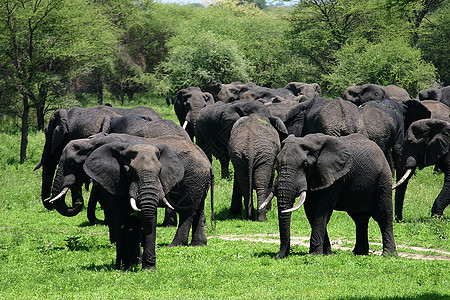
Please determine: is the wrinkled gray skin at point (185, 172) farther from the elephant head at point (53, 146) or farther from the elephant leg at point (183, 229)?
the elephant head at point (53, 146)

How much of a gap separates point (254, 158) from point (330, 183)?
5902 mm

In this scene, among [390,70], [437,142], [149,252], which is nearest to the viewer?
[149,252]

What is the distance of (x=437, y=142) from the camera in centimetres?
1536

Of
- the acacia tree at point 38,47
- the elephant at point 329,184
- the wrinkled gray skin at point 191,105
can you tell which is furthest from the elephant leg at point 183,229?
the acacia tree at point 38,47

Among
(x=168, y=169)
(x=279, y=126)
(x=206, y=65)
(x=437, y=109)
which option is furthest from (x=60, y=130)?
(x=206, y=65)

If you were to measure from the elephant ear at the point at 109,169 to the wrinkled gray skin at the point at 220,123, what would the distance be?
28.5 ft

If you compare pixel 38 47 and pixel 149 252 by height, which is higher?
pixel 38 47

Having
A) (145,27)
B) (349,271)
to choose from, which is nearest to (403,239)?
(349,271)

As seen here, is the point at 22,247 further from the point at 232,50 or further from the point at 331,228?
the point at 232,50

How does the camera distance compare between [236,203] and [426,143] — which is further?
[236,203]

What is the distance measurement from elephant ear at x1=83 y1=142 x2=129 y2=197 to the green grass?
1.34 metres

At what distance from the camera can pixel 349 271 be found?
33.8ft

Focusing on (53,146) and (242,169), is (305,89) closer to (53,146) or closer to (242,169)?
(242,169)

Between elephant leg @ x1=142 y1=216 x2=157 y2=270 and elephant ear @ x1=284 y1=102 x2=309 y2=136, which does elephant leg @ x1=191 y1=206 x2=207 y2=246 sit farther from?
elephant ear @ x1=284 y1=102 x2=309 y2=136
